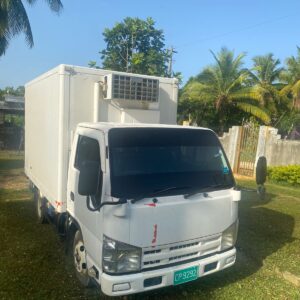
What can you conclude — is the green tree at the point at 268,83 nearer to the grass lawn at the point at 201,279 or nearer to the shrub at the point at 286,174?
the shrub at the point at 286,174

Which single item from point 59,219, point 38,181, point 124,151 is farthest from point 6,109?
point 124,151

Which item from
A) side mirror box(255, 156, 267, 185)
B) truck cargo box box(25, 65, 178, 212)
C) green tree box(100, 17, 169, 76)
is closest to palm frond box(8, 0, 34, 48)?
green tree box(100, 17, 169, 76)

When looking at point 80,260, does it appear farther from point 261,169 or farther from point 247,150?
point 247,150

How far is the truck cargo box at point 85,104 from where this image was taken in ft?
16.8

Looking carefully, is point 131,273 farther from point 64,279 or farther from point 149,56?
point 149,56

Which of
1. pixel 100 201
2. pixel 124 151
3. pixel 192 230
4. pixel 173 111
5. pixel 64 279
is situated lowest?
pixel 64 279

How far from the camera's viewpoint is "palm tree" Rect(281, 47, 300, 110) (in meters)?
25.8

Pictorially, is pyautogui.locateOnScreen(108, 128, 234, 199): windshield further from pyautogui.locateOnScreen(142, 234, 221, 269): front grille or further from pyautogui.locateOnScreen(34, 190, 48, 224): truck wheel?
pyautogui.locateOnScreen(34, 190, 48, 224): truck wheel

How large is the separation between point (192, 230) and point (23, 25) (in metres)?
17.0

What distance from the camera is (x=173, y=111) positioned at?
6.11 meters

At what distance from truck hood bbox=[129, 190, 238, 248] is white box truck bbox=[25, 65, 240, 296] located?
0.01 metres

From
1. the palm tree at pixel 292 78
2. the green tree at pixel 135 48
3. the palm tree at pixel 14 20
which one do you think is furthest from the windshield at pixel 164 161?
the palm tree at pixel 292 78

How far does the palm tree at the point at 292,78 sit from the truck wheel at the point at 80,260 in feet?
79.6

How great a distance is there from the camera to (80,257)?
4586 millimetres
